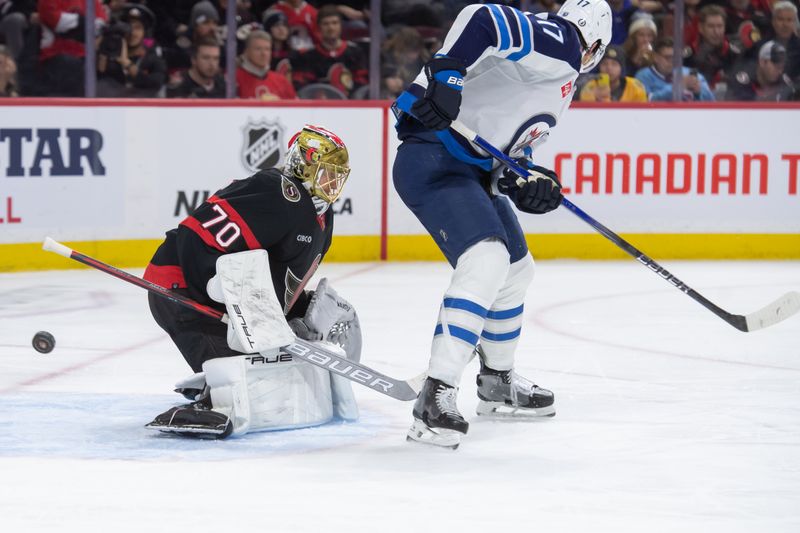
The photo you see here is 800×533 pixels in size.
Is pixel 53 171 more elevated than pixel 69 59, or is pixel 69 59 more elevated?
pixel 69 59

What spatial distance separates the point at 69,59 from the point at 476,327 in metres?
3.63

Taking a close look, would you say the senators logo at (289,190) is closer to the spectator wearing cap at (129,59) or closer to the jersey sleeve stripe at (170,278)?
the jersey sleeve stripe at (170,278)

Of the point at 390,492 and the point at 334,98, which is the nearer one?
the point at 390,492

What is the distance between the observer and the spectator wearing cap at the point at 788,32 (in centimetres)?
700

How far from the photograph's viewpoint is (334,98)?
21.6 ft

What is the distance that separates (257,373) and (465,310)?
0.49 m

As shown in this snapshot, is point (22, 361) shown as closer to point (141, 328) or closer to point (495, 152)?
point (141, 328)

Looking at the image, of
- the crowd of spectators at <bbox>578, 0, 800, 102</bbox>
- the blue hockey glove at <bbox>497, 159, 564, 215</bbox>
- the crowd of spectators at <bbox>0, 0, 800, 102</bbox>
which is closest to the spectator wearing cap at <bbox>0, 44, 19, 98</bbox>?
the crowd of spectators at <bbox>0, 0, 800, 102</bbox>

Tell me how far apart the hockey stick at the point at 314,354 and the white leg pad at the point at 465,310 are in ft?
0.57

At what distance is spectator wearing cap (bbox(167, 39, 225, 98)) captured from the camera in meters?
6.35

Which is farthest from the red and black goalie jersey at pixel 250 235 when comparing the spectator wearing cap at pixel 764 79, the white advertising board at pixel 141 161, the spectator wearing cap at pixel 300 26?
the spectator wearing cap at pixel 764 79

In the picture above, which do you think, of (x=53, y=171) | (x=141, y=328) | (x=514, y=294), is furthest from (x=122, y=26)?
(x=514, y=294)

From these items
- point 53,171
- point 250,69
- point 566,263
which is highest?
point 250,69

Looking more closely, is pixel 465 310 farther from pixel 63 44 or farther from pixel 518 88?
pixel 63 44
